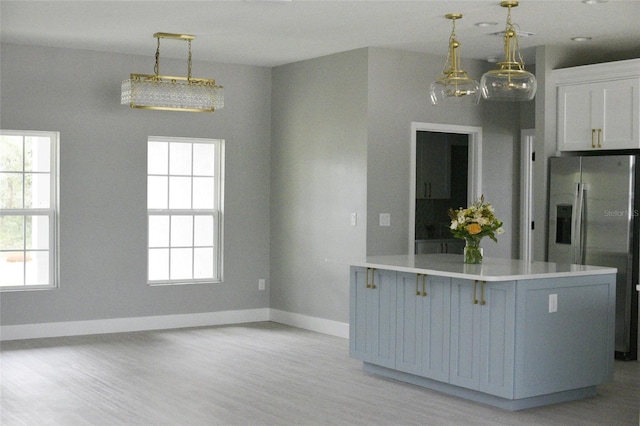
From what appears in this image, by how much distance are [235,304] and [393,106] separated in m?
2.71

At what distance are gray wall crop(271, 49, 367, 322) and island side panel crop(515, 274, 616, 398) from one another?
8.24 feet

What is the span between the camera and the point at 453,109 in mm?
8273

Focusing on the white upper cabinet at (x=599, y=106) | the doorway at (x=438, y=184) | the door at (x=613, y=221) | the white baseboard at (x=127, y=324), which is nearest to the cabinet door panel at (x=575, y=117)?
the white upper cabinet at (x=599, y=106)

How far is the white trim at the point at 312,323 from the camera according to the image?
26.5 ft

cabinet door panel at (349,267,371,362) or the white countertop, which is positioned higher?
the white countertop

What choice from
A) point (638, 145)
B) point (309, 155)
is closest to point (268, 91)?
point (309, 155)

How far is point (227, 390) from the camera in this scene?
582 centimetres

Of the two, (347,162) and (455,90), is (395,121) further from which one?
(455,90)

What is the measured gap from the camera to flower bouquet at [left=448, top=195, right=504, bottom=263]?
6.00 m

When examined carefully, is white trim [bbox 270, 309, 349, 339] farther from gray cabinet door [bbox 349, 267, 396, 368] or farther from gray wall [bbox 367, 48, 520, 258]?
gray cabinet door [bbox 349, 267, 396, 368]

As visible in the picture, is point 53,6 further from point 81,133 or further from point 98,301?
point 98,301

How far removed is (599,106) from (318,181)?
8.87 feet

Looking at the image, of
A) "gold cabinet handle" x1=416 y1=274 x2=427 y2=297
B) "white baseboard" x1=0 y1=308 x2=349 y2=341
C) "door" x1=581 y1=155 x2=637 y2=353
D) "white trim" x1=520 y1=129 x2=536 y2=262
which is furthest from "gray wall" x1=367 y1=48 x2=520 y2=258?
"gold cabinet handle" x1=416 y1=274 x2=427 y2=297

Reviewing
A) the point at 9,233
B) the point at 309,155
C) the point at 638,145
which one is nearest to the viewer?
the point at 638,145
